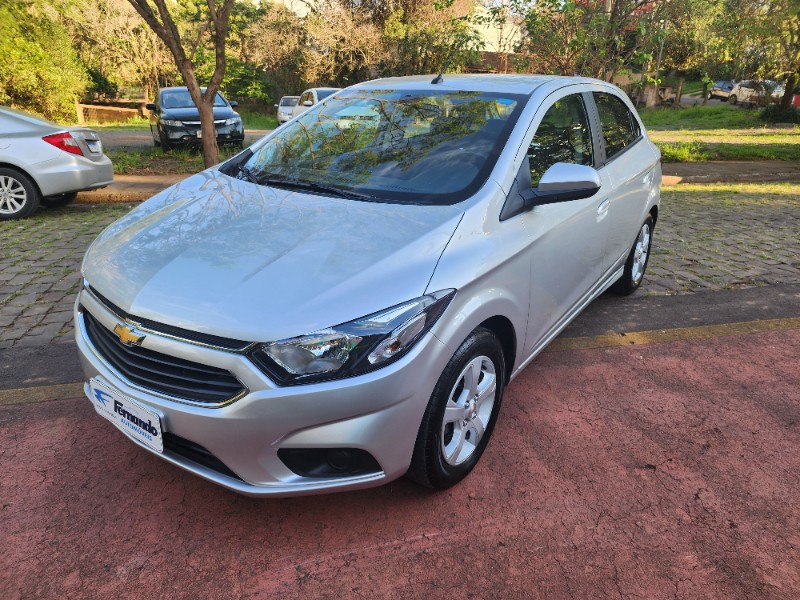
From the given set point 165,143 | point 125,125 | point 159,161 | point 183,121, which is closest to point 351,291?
point 159,161

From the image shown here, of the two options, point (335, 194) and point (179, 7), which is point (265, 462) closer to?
point (335, 194)

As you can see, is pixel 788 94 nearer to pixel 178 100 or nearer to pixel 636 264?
pixel 178 100

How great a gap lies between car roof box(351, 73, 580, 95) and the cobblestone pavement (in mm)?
2318

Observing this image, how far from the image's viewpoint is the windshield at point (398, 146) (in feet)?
9.41

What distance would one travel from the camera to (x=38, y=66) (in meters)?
18.6

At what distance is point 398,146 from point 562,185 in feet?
2.88

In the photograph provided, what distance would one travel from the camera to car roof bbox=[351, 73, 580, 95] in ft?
11.2

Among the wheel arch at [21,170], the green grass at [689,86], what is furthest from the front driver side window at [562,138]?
the green grass at [689,86]

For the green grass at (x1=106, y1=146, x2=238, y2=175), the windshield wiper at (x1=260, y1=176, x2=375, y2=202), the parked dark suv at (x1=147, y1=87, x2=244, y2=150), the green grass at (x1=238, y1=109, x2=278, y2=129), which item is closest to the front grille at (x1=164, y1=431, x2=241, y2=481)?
the windshield wiper at (x1=260, y1=176, x2=375, y2=202)

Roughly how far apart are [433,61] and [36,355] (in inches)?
927

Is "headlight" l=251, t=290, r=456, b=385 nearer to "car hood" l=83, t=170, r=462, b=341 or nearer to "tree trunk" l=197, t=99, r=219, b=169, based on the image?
"car hood" l=83, t=170, r=462, b=341

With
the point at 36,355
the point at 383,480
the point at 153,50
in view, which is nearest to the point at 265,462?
the point at 383,480

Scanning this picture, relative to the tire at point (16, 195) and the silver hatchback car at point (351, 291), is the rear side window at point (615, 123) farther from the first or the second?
the tire at point (16, 195)

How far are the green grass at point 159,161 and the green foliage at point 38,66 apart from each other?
325 inches
